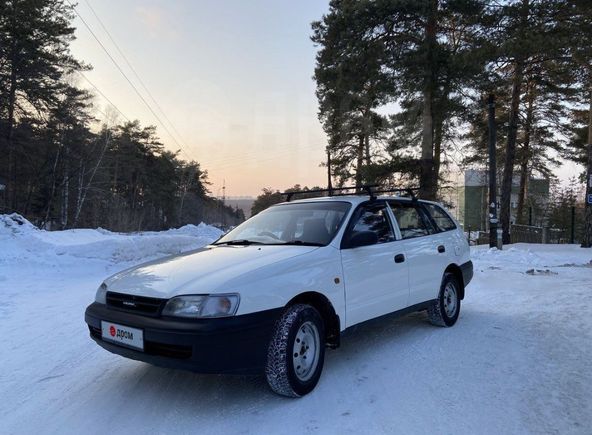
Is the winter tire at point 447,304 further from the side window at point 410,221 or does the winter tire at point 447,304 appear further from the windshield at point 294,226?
the windshield at point 294,226

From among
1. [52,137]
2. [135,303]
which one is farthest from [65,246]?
[52,137]

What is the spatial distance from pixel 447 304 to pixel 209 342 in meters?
3.81

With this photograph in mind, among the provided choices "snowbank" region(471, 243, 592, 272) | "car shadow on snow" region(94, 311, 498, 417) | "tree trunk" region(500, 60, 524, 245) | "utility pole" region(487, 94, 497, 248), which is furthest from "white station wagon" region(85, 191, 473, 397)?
"tree trunk" region(500, 60, 524, 245)

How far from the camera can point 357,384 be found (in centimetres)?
400

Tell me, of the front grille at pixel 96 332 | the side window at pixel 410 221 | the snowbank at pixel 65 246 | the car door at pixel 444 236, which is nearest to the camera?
the front grille at pixel 96 332

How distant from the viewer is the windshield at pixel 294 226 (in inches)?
176

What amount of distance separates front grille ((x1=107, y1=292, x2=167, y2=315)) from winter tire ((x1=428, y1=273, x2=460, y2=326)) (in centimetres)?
362

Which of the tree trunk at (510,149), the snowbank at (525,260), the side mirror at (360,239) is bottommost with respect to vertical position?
the snowbank at (525,260)

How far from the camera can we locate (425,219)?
19.6ft

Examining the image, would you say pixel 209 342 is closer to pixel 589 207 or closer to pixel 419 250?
pixel 419 250

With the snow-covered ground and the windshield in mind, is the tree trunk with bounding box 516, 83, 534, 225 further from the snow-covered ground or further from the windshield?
the windshield

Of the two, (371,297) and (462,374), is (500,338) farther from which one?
(371,297)

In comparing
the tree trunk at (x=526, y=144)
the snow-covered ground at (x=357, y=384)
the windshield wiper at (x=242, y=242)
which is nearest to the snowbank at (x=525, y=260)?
the snow-covered ground at (x=357, y=384)

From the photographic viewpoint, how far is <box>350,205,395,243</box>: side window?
15.8 feet
